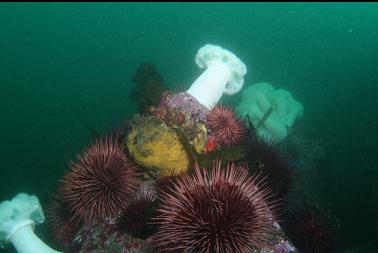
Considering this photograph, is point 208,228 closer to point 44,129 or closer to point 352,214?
point 352,214

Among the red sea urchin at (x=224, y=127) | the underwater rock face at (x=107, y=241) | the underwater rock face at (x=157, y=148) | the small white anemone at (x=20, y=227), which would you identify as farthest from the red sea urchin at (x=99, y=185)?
the red sea urchin at (x=224, y=127)

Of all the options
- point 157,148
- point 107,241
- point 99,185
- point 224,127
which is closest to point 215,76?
point 224,127

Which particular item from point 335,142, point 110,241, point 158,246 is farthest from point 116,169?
point 335,142

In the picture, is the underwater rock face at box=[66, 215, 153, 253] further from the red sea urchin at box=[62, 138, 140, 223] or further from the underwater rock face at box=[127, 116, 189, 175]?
the underwater rock face at box=[127, 116, 189, 175]

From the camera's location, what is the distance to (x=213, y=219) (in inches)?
139

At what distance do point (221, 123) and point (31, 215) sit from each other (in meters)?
3.99

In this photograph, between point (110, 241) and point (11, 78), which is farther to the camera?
point (11, 78)

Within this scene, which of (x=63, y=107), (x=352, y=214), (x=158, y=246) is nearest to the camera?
(x=158, y=246)

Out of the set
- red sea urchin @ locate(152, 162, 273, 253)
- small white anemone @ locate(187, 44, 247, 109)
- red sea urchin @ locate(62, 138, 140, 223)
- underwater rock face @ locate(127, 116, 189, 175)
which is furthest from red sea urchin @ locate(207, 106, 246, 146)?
red sea urchin @ locate(152, 162, 273, 253)

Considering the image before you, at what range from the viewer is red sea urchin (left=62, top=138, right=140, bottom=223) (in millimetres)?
4930

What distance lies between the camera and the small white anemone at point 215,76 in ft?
24.0

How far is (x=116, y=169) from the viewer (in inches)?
199

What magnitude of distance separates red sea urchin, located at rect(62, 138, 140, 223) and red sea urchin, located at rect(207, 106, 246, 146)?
1837 mm

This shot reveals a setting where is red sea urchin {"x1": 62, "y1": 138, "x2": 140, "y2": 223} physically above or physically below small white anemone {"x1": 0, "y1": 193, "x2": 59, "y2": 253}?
above
